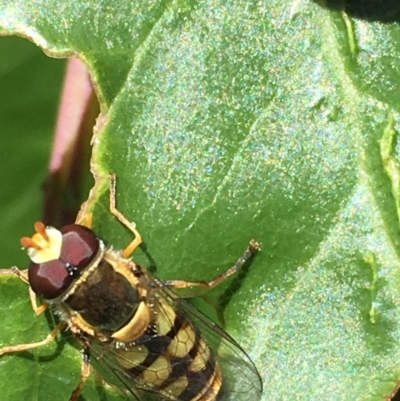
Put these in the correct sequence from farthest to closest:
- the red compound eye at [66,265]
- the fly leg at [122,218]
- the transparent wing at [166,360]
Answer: the transparent wing at [166,360]
the red compound eye at [66,265]
the fly leg at [122,218]

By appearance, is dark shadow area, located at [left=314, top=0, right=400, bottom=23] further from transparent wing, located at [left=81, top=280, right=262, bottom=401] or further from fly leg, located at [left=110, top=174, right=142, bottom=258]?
transparent wing, located at [left=81, top=280, right=262, bottom=401]

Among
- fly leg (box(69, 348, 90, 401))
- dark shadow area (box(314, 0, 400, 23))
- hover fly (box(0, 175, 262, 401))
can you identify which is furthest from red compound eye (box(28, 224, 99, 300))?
dark shadow area (box(314, 0, 400, 23))

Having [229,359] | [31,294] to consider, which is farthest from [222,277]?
[31,294]

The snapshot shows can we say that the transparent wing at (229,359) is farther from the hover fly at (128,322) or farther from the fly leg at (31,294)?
the fly leg at (31,294)

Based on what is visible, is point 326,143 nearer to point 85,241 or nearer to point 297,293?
point 297,293

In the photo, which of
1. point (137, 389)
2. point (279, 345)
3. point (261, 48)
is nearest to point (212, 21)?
point (261, 48)

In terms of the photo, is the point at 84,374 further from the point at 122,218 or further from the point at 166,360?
the point at 122,218

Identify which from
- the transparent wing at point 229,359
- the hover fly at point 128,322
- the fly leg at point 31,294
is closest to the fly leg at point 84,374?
the hover fly at point 128,322
